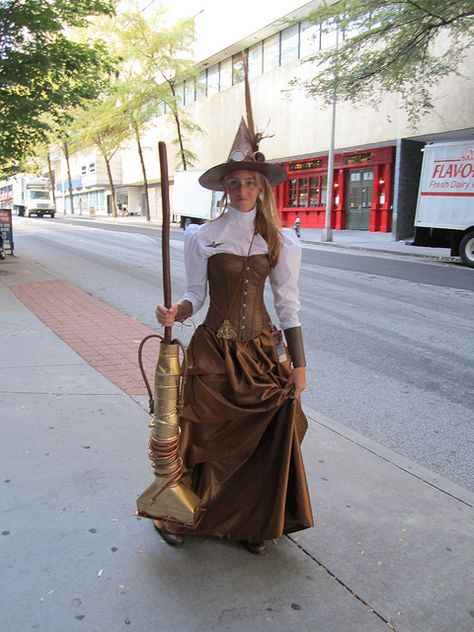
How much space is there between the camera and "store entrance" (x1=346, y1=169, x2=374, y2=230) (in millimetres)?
26891

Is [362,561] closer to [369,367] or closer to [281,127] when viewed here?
[369,367]

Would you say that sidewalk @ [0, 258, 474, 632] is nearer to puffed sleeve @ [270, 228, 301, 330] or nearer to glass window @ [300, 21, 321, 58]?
puffed sleeve @ [270, 228, 301, 330]

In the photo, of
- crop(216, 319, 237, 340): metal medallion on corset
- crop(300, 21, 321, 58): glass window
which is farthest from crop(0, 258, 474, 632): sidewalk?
crop(300, 21, 321, 58): glass window

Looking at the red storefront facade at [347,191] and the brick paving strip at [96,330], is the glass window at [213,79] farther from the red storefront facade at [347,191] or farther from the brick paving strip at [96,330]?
the brick paving strip at [96,330]

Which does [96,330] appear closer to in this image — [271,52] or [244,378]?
[244,378]

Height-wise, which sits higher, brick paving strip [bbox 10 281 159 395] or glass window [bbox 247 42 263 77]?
glass window [bbox 247 42 263 77]

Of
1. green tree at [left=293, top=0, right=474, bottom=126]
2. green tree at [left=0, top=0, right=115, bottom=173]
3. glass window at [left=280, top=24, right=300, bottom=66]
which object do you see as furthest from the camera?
glass window at [left=280, top=24, right=300, bottom=66]

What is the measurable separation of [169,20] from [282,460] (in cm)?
3725

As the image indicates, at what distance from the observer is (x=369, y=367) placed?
223 inches

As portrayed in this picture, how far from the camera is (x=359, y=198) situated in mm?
27688

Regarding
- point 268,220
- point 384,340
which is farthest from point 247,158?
point 384,340

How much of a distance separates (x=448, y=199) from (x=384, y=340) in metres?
10.4

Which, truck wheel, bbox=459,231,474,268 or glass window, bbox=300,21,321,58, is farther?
glass window, bbox=300,21,321,58

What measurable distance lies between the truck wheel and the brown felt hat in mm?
13813
